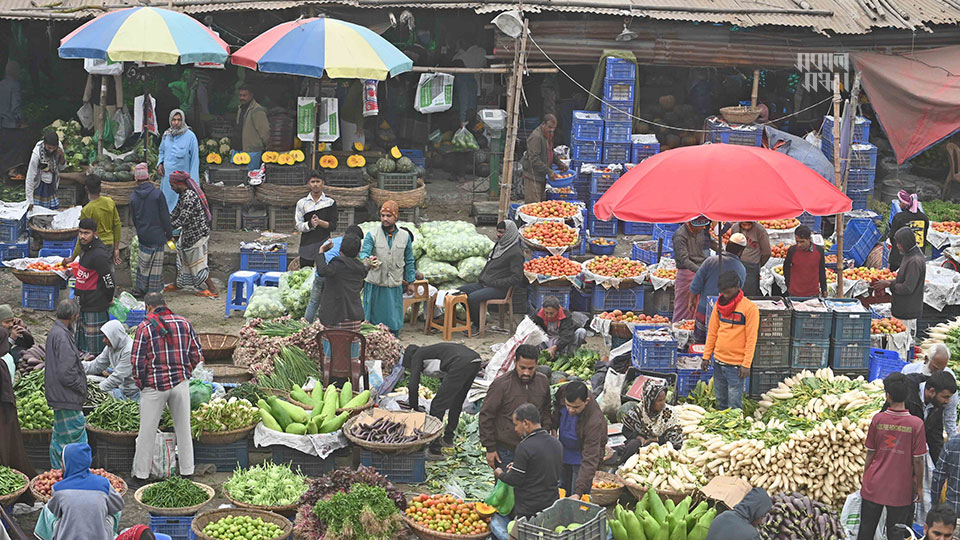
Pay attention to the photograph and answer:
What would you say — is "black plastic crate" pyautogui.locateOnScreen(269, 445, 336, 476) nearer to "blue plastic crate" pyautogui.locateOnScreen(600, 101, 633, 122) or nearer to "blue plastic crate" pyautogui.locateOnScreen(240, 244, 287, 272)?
"blue plastic crate" pyautogui.locateOnScreen(240, 244, 287, 272)

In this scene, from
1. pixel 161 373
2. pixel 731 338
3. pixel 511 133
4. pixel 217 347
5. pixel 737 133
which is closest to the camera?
pixel 161 373

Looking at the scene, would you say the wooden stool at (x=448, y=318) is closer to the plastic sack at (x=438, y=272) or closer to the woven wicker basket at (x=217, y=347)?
the plastic sack at (x=438, y=272)

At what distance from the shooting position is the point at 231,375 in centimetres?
1190

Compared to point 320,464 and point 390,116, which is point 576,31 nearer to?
point 390,116

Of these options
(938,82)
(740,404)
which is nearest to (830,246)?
(938,82)

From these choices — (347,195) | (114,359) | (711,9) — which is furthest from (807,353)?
(711,9)

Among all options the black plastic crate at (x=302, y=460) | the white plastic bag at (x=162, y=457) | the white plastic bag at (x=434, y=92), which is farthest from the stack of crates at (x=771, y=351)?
the white plastic bag at (x=434, y=92)

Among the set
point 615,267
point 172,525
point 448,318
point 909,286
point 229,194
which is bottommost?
point 172,525

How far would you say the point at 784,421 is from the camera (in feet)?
33.6

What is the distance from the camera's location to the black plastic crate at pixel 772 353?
11.2 meters

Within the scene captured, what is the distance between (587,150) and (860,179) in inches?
154

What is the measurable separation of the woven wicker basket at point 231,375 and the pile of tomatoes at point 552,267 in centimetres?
381

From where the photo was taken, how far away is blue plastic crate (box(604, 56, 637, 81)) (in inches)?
710

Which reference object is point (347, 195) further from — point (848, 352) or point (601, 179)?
point (848, 352)
